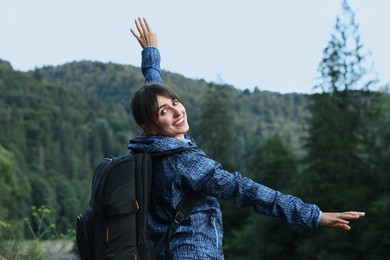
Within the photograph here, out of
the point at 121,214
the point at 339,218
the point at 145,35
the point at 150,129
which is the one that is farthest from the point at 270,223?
the point at 121,214

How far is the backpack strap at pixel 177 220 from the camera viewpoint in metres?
3.36

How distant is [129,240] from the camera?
10.6ft

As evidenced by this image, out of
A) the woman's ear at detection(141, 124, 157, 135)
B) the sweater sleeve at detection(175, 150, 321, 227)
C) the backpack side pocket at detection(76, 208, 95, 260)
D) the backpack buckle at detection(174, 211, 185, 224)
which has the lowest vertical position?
the backpack side pocket at detection(76, 208, 95, 260)

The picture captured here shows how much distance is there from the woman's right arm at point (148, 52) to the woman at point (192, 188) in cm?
73

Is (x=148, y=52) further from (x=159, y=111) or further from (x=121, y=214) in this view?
(x=121, y=214)

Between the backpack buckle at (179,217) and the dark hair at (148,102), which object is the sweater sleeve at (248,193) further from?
the dark hair at (148,102)

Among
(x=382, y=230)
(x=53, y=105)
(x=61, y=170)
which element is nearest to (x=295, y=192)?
(x=382, y=230)

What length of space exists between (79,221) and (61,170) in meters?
113

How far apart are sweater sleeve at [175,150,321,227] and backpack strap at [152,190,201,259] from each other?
0.08 m

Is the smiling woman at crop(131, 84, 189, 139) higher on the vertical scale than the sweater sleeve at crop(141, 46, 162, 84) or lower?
lower

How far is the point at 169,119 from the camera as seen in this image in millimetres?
3555

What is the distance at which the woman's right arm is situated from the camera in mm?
4320

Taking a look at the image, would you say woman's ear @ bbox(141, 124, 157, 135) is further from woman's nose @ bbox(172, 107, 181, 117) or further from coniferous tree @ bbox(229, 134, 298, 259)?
coniferous tree @ bbox(229, 134, 298, 259)

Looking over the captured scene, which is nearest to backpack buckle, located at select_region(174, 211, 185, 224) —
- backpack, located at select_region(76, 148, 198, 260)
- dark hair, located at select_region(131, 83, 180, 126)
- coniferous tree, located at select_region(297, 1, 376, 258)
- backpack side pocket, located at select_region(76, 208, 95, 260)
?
backpack, located at select_region(76, 148, 198, 260)
